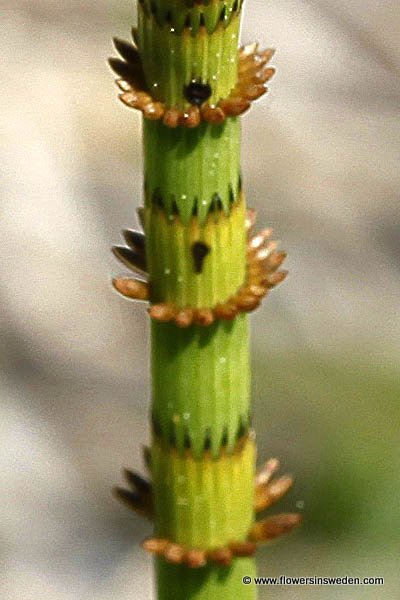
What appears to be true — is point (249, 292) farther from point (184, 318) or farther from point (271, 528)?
point (271, 528)

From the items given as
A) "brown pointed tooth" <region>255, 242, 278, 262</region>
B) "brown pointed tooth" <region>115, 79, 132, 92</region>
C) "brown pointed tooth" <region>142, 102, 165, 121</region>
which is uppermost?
"brown pointed tooth" <region>115, 79, 132, 92</region>

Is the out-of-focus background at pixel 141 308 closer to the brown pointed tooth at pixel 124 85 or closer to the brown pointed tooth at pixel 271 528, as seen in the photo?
the brown pointed tooth at pixel 271 528

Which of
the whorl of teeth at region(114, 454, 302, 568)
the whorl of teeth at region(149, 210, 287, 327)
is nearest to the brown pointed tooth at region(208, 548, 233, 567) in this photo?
the whorl of teeth at region(114, 454, 302, 568)

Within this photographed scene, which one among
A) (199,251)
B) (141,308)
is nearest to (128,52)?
(199,251)

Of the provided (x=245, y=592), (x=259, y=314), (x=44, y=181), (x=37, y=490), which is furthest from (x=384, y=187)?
(x=245, y=592)

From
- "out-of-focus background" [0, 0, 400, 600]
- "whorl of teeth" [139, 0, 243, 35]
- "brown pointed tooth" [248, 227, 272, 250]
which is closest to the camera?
"whorl of teeth" [139, 0, 243, 35]

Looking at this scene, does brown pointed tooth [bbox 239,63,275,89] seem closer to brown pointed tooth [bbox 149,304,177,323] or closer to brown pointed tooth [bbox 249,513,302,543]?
brown pointed tooth [bbox 149,304,177,323]

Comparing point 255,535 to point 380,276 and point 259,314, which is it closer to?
point 259,314
